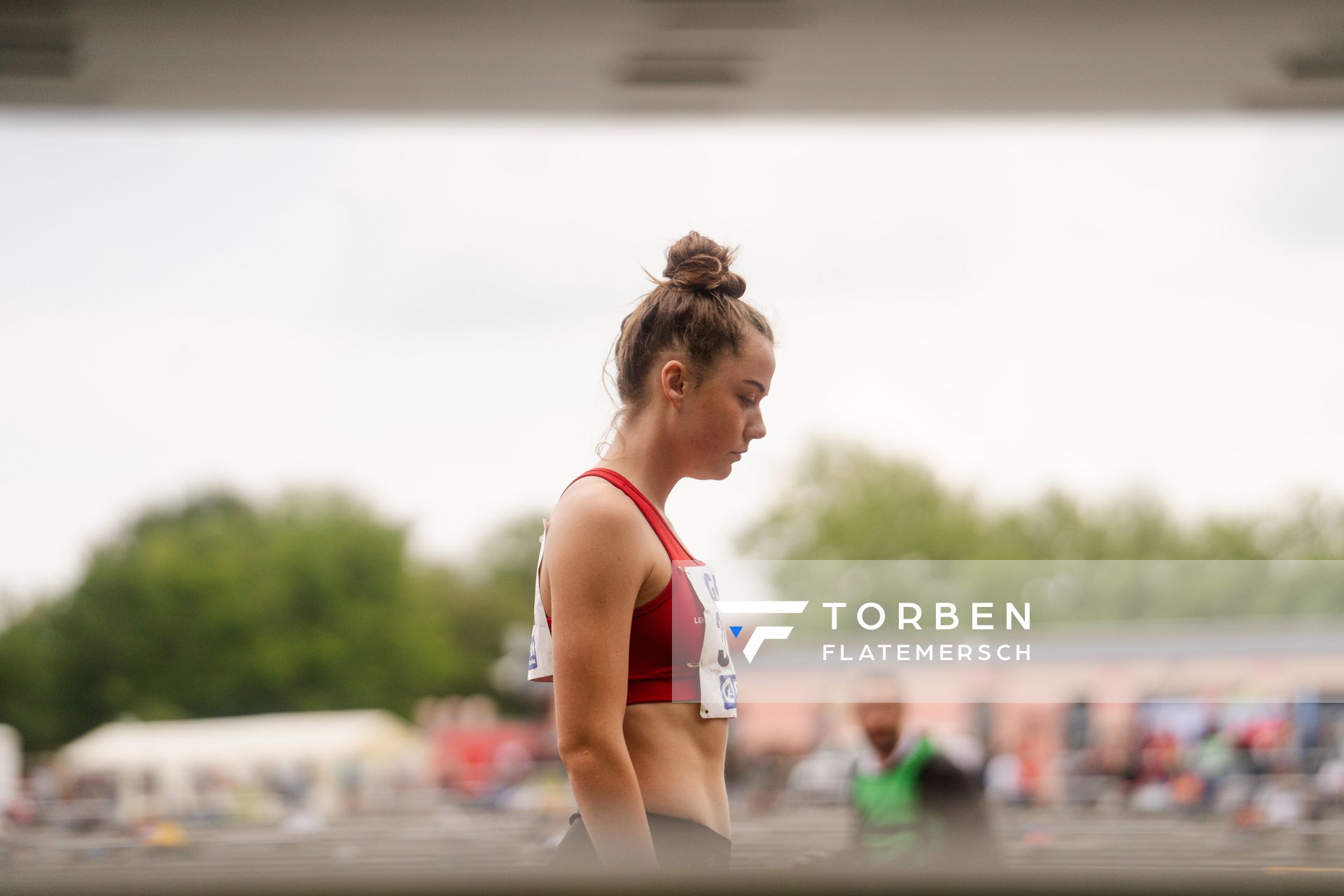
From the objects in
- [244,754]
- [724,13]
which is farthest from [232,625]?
[724,13]

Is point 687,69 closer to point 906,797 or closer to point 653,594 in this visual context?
point 653,594

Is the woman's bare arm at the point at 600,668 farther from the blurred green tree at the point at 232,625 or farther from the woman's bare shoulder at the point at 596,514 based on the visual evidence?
the blurred green tree at the point at 232,625

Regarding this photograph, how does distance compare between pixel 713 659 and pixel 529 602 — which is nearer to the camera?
pixel 713 659

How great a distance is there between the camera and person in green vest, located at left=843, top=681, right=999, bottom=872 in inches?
89.5

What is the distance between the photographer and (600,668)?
3.66ft

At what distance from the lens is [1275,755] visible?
24.8 ft

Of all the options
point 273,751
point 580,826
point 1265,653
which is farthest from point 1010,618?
point 273,751

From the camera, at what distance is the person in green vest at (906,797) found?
2.27 metres

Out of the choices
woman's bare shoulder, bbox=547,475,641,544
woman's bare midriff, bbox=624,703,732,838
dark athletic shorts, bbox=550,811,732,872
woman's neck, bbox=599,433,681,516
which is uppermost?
woman's neck, bbox=599,433,681,516

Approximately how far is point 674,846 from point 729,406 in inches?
15.4

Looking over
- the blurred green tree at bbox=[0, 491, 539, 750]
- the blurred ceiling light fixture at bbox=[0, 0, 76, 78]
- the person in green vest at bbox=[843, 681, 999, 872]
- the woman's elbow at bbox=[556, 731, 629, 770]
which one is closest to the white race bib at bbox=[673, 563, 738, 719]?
the woman's elbow at bbox=[556, 731, 629, 770]

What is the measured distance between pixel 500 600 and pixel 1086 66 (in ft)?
117

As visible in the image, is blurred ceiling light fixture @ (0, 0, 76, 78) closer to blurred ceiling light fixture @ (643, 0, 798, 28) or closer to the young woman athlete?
blurred ceiling light fixture @ (643, 0, 798, 28)

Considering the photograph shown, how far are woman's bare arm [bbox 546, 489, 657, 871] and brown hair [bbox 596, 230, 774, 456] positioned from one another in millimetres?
145
